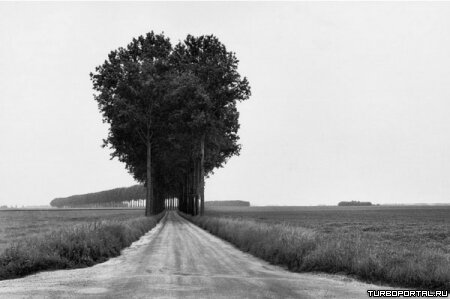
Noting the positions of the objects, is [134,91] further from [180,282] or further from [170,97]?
[180,282]

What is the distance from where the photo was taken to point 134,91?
47250mm

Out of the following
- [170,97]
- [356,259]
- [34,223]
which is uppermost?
[170,97]

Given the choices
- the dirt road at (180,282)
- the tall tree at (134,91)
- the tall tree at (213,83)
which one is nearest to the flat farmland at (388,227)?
the dirt road at (180,282)

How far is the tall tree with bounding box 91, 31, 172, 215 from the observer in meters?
47.5

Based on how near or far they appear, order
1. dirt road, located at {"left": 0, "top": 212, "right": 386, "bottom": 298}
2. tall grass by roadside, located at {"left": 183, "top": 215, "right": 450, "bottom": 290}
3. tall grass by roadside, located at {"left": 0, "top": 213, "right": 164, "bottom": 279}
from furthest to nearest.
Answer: tall grass by roadside, located at {"left": 0, "top": 213, "right": 164, "bottom": 279} < tall grass by roadside, located at {"left": 183, "top": 215, "right": 450, "bottom": 290} < dirt road, located at {"left": 0, "top": 212, "right": 386, "bottom": 298}

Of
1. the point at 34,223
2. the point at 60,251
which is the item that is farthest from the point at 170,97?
the point at 60,251

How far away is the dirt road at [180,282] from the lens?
36.6 ft

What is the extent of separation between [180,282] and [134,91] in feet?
120

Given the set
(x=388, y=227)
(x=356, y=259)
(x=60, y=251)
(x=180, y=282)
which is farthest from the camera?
(x=388, y=227)

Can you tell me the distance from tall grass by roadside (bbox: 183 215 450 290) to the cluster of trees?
87.1 ft

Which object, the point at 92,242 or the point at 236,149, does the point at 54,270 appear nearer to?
the point at 92,242

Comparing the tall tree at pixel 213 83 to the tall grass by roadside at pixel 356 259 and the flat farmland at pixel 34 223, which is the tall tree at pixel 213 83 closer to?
the flat farmland at pixel 34 223

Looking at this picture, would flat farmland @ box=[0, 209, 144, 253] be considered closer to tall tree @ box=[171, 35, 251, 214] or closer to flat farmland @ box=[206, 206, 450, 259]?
tall tree @ box=[171, 35, 251, 214]

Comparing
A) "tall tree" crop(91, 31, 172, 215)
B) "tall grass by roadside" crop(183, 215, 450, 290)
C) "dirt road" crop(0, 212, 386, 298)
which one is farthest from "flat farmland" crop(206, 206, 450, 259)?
"tall tree" crop(91, 31, 172, 215)
